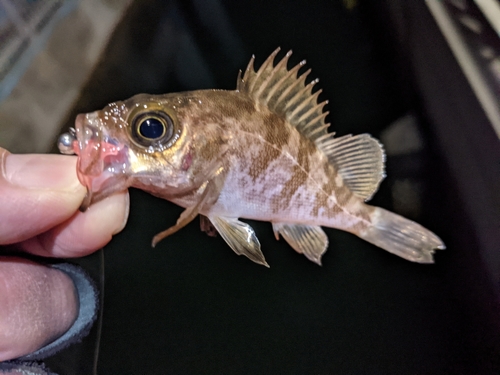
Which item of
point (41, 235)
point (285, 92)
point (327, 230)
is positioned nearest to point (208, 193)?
point (285, 92)

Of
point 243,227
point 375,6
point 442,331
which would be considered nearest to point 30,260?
point 243,227

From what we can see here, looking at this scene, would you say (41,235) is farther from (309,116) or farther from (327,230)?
(327,230)

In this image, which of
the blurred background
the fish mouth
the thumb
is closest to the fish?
the fish mouth

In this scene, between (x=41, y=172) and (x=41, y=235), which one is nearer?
(x=41, y=172)

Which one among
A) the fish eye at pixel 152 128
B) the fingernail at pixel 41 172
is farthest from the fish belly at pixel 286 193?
the fingernail at pixel 41 172

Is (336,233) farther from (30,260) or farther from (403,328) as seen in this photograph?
(30,260)

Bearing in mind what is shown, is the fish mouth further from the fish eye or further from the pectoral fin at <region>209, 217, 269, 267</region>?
the pectoral fin at <region>209, 217, 269, 267</region>
